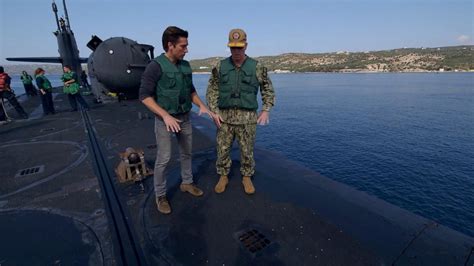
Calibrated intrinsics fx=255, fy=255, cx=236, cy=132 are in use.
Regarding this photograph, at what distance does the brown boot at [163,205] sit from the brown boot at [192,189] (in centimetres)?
54

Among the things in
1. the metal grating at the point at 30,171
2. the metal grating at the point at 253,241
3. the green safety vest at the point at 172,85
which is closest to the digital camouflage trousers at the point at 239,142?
the green safety vest at the point at 172,85

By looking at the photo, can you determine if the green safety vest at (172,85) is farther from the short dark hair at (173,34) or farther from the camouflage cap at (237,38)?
the camouflage cap at (237,38)

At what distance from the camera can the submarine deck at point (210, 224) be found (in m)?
3.10

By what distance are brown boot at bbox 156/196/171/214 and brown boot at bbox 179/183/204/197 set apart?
54 centimetres

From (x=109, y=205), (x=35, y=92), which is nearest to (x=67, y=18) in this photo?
(x=35, y=92)

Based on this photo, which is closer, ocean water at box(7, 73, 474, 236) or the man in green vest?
the man in green vest

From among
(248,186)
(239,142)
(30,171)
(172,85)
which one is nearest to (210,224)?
(248,186)

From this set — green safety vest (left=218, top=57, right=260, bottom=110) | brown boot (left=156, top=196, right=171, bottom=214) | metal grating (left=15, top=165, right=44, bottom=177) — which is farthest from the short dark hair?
metal grating (left=15, top=165, right=44, bottom=177)

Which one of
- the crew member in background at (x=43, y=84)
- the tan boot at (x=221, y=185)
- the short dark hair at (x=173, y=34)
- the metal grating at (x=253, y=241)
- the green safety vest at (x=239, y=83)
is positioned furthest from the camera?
the crew member in background at (x=43, y=84)

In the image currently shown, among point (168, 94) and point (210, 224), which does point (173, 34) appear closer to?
point (168, 94)

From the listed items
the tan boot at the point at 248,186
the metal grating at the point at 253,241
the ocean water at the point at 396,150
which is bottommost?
the ocean water at the point at 396,150

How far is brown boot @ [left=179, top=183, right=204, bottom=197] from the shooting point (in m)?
4.52

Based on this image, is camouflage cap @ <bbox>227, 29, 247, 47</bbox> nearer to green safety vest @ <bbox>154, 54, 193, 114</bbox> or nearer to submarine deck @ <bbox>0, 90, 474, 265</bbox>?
green safety vest @ <bbox>154, 54, 193, 114</bbox>

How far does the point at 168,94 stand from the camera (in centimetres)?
377
